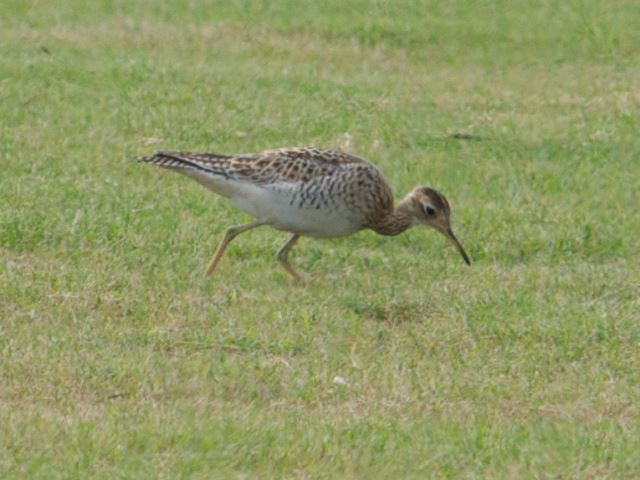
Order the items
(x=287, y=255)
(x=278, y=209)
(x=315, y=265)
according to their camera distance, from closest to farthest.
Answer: (x=278, y=209), (x=287, y=255), (x=315, y=265)

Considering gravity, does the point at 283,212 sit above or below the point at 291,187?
below

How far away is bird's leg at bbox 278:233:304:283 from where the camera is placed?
37.0 feet

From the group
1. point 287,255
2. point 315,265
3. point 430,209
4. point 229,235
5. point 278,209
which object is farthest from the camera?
point 430,209

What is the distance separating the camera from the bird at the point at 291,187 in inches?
444

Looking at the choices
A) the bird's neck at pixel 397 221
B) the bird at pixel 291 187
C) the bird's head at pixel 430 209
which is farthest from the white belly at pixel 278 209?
the bird's head at pixel 430 209

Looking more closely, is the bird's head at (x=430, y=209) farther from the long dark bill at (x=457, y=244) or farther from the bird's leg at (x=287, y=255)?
the bird's leg at (x=287, y=255)

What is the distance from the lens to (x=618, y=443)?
8.22 m

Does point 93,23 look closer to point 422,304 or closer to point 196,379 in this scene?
point 422,304

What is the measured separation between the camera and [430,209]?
11.9 m

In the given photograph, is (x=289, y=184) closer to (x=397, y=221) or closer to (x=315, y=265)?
(x=315, y=265)

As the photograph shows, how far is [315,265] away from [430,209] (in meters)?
0.88

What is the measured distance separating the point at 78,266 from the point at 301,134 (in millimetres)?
4751

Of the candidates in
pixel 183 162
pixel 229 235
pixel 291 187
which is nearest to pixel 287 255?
pixel 229 235

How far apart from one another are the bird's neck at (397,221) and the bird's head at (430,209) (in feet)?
0.07
